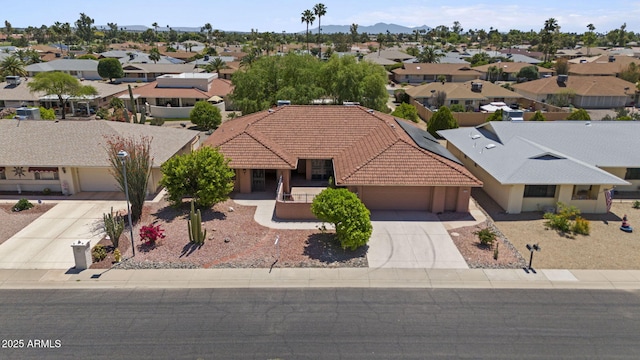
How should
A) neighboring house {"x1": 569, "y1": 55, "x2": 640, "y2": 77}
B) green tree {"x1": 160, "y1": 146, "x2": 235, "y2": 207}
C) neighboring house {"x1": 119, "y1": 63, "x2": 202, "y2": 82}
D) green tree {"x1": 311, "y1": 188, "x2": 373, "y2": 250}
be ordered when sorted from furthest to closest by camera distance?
neighboring house {"x1": 119, "y1": 63, "x2": 202, "y2": 82} → neighboring house {"x1": 569, "y1": 55, "x2": 640, "y2": 77} → green tree {"x1": 160, "y1": 146, "x2": 235, "y2": 207} → green tree {"x1": 311, "y1": 188, "x2": 373, "y2": 250}

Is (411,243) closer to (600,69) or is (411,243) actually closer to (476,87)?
(476,87)

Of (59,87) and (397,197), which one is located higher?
(59,87)

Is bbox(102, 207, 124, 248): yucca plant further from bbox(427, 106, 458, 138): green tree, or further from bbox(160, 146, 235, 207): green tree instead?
bbox(427, 106, 458, 138): green tree

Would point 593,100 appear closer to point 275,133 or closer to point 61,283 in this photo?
point 275,133

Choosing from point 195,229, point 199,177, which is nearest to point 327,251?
point 195,229

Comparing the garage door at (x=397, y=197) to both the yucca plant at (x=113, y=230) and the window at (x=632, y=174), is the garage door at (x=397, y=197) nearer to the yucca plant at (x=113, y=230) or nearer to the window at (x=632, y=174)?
the yucca plant at (x=113, y=230)

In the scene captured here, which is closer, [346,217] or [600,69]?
[346,217]

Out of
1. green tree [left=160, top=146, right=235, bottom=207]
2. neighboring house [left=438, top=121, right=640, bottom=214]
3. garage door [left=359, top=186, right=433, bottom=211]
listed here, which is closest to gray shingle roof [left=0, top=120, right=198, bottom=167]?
green tree [left=160, top=146, right=235, bottom=207]
